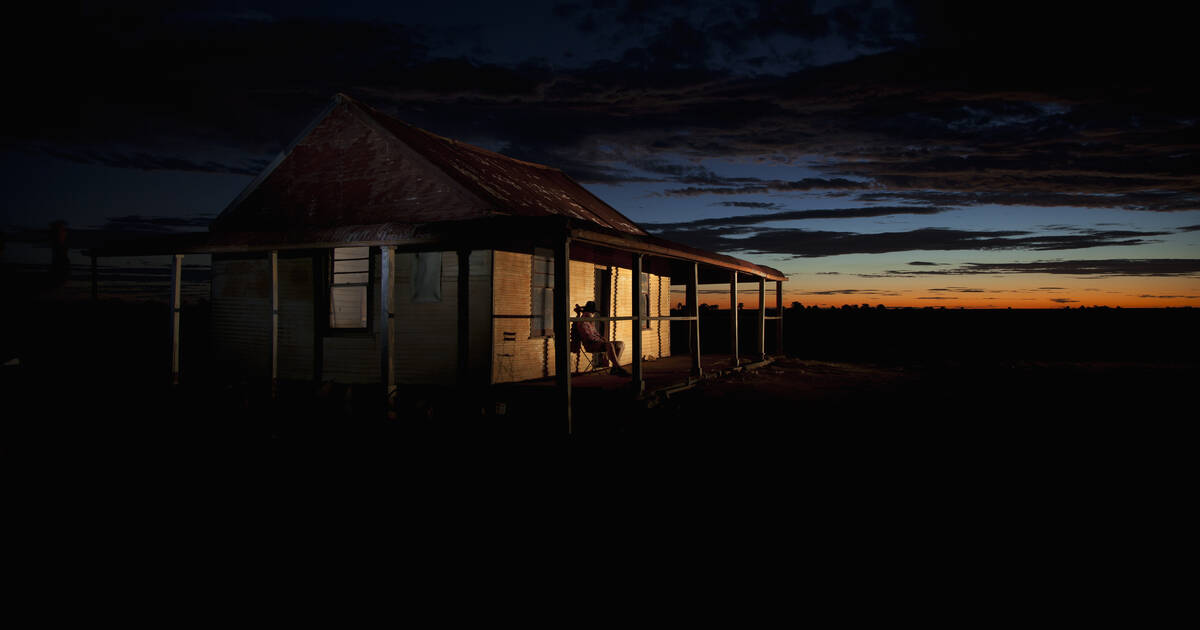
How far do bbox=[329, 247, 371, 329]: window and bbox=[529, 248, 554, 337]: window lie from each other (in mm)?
2933

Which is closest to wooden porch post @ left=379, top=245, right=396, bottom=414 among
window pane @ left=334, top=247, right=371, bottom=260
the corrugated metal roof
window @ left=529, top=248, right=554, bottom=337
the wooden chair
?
the corrugated metal roof

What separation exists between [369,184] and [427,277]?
2.71 metres

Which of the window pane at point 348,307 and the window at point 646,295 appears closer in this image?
the window pane at point 348,307

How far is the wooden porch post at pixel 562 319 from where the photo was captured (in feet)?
26.9

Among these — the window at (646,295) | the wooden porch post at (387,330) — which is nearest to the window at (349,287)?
the wooden porch post at (387,330)

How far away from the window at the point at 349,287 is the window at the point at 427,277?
1061mm

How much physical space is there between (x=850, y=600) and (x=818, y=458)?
4.29 m

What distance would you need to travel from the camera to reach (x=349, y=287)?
12352 millimetres

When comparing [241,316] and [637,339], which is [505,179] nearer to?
[241,316]

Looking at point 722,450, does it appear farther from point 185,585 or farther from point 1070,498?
point 185,585

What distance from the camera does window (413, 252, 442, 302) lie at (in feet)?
37.9

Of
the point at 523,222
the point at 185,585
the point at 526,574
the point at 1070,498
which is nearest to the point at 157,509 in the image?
the point at 185,585

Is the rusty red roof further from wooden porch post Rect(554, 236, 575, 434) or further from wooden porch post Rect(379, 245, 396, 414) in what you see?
wooden porch post Rect(554, 236, 575, 434)

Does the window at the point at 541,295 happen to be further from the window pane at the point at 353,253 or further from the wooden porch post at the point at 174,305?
the wooden porch post at the point at 174,305
